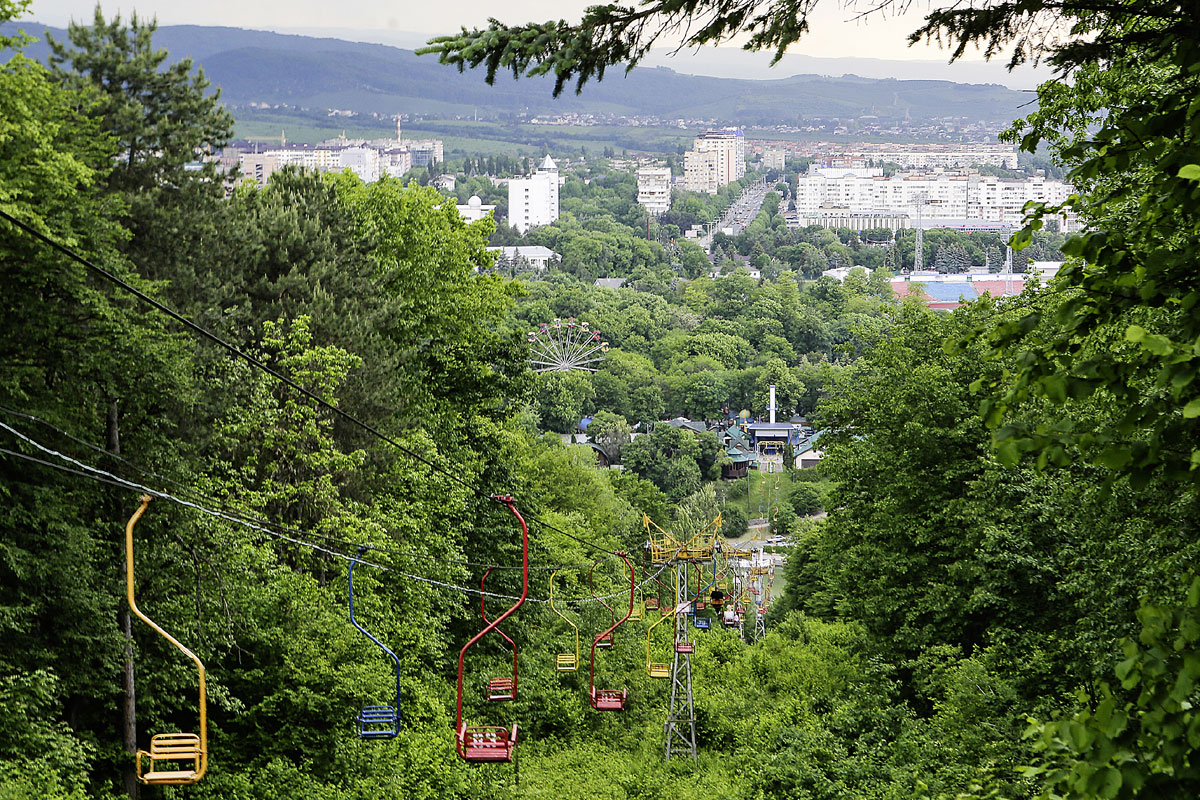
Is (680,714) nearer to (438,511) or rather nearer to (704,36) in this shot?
(438,511)

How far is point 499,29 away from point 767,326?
13693 centimetres

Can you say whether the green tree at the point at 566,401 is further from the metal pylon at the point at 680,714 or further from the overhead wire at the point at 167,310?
the overhead wire at the point at 167,310

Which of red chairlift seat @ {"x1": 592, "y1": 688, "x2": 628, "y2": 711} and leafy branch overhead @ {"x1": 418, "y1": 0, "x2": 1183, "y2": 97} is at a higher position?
leafy branch overhead @ {"x1": 418, "y1": 0, "x2": 1183, "y2": 97}

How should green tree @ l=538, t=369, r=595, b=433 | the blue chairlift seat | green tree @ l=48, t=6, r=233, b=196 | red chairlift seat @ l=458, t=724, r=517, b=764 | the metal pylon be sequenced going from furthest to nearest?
green tree @ l=538, t=369, r=595, b=433 < the metal pylon < green tree @ l=48, t=6, r=233, b=196 < the blue chairlift seat < red chairlift seat @ l=458, t=724, r=517, b=764

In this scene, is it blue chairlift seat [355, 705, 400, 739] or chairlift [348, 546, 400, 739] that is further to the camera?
blue chairlift seat [355, 705, 400, 739]

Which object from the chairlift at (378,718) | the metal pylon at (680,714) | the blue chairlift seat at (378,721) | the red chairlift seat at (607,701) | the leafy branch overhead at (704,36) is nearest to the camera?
the leafy branch overhead at (704,36)

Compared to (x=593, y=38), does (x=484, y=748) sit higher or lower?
lower

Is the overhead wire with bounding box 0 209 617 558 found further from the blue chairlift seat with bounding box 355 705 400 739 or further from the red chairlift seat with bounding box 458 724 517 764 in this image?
the blue chairlift seat with bounding box 355 705 400 739

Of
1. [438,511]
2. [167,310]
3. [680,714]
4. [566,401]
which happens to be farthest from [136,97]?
[566,401]

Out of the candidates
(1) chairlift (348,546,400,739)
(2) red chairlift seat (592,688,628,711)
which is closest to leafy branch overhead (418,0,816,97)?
(1) chairlift (348,546,400,739)

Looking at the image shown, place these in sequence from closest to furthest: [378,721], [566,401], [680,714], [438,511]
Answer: [378,721] → [438,511] → [680,714] → [566,401]

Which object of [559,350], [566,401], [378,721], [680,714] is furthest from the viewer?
[559,350]

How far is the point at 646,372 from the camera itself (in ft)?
384

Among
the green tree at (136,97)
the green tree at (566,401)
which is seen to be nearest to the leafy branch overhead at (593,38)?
the green tree at (136,97)
